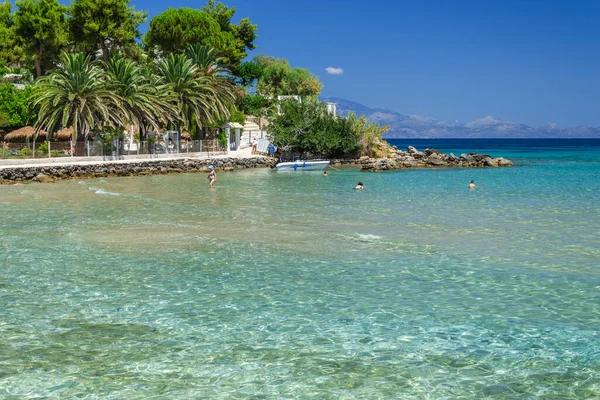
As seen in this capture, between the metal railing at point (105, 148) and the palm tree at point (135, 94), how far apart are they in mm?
2551

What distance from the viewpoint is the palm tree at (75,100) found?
155ft

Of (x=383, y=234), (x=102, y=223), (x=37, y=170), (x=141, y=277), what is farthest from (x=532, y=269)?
(x=37, y=170)

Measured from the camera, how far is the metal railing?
47.2m

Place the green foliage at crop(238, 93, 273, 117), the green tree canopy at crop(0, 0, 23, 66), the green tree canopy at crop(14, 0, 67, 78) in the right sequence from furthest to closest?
the green foliage at crop(238, 93, 273, 117), the green tree canopy at crop(0, 0, 23, 66), the green tree canopy at crop(14, 0, 67, 78)

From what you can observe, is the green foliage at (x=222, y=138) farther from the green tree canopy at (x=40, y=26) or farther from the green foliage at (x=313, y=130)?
the green tree canopy at (x=40, y=26)

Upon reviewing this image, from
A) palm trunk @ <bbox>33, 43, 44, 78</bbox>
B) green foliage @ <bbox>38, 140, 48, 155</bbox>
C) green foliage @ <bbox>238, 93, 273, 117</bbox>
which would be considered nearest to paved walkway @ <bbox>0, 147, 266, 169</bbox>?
green foliage @ <bbox>38, 140, 48, 155</bbox>

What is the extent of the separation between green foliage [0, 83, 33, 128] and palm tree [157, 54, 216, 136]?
11.6 metres

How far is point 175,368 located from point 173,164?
45128 millimetres

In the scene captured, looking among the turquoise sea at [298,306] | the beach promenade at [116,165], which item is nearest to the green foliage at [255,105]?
the beach promenade at [116,165]

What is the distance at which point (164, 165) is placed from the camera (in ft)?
172

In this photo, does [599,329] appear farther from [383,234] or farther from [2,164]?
[2,164]

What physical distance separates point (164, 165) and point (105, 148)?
502cm

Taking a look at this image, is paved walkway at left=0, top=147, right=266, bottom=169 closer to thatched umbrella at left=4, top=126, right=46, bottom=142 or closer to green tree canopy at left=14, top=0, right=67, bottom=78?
thatched umbrella at left=4, top=126, right=46, bottom=142

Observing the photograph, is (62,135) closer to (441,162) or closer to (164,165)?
(164,165)
